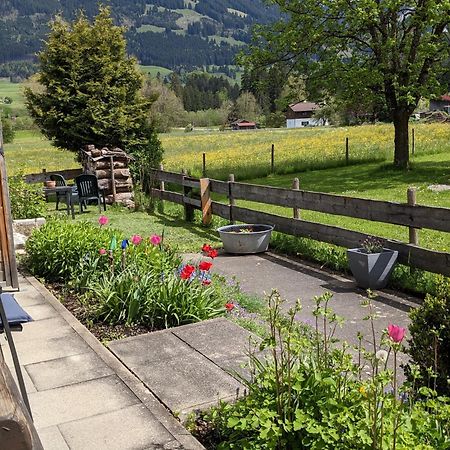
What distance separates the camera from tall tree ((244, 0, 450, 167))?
17641 mm

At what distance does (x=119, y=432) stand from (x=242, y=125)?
3915 inches

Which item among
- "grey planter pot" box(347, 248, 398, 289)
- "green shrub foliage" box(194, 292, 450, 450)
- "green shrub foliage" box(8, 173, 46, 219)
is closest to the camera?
"green shrub foliage" box(194, 292, 450, 450)

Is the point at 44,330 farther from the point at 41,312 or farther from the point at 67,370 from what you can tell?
the point at 67,370

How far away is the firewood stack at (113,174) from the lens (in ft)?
49.1

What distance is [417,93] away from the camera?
59.2ft

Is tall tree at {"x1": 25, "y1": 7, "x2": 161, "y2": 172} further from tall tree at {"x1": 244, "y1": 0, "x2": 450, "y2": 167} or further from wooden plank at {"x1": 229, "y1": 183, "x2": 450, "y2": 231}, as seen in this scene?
wooden plank at {"x1": 229, "y1": 183, "x2": 450, "y2": 231}

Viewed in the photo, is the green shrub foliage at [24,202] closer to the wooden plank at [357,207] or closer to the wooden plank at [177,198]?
the wooden plank at [177,198]

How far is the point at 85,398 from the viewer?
143 inches

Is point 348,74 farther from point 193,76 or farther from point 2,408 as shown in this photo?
point 193,76

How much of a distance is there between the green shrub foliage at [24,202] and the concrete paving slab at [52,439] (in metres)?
6.90

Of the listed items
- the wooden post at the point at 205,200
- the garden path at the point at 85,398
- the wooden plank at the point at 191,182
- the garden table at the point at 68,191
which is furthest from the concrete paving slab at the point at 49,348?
the garden table at the point at 68,191

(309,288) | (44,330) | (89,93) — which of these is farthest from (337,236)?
(89,93)

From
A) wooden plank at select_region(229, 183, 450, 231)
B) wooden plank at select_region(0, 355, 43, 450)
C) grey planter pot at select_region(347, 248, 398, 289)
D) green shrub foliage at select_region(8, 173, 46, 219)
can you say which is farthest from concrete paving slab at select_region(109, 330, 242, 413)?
green shrub foliage at select_region(8, 173, 46, 219)

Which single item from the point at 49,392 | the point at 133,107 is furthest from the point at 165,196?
the point at 49,392
